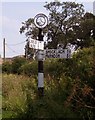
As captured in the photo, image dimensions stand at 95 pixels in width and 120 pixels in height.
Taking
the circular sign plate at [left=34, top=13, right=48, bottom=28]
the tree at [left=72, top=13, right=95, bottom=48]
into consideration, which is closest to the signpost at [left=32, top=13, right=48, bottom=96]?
the circular sign plate at [left=34, top=13, right=48, bottom=28]

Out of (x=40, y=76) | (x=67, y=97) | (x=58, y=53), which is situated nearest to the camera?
(x=67, y=97)

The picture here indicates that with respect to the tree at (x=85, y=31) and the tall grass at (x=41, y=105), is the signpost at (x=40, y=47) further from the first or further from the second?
the tree at (x=85, y=31)

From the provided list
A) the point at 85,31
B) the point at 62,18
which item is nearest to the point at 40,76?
the point at 85,31

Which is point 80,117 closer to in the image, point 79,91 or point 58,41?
point 79,91

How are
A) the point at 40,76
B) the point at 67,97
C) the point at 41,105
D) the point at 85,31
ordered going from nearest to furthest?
the point at 67,97 → the point at 41,105 → the point at 40,76 → the point at 85,31

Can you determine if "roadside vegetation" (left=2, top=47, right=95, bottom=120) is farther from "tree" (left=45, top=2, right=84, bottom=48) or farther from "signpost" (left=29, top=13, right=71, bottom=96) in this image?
"tree" (left=45, top=2, right=84, bottom=48)

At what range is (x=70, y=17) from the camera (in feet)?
172

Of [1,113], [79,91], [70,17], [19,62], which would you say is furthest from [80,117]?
[70,17]

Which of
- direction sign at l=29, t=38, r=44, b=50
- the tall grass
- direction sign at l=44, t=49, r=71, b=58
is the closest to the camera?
the tall grass

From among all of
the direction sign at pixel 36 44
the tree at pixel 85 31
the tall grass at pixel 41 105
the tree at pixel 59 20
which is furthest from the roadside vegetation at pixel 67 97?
the tree at pixel 59 20

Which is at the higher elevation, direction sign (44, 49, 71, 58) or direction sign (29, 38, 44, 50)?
Result: direction sign (29, 38, 44, 50)

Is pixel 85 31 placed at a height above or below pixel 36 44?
above

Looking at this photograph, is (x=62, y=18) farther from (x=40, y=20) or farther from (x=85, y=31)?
(x=40, y=20)

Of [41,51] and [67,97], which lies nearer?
[67,97]
